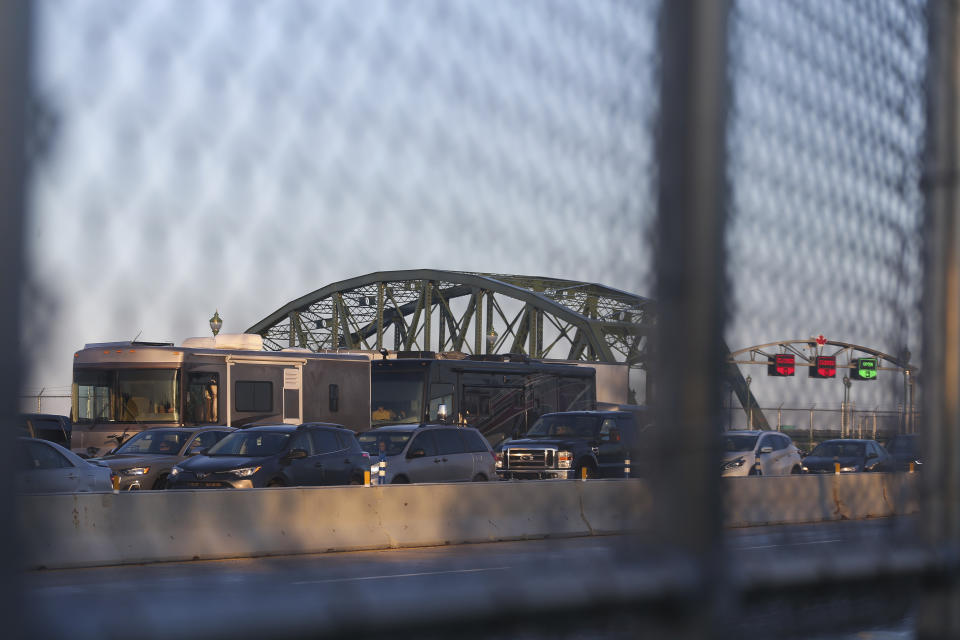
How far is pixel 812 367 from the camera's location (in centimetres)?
329

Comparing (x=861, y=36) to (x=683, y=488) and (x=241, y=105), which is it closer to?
(x=683, y=488)

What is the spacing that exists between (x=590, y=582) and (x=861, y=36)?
2232 mm

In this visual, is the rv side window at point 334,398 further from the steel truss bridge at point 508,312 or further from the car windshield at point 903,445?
the car windshield at point 903,445

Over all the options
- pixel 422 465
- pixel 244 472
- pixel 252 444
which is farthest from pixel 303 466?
pixel 422 465

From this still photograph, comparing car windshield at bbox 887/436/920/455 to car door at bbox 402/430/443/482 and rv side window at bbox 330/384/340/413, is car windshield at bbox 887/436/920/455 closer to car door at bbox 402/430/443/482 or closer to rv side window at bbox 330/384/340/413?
car door at bbox 402/430/443/482

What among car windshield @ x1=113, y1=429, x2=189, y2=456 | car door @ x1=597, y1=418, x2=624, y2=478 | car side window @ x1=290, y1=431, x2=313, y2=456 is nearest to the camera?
car door @ x1=597, y1=418, x2=624, y2=478

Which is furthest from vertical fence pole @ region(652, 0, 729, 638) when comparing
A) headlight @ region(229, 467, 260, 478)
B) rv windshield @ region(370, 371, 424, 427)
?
rv windshield @ region(370, 371, 424, 427)

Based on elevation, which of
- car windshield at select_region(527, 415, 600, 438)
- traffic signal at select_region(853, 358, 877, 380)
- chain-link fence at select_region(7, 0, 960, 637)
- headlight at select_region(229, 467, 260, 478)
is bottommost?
headlight at select_region(229, 467, 260, 478)

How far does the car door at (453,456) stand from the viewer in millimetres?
22547

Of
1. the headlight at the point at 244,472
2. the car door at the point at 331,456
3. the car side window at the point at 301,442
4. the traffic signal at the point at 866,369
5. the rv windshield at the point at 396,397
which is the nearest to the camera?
the traffic signal at the point at 866,369

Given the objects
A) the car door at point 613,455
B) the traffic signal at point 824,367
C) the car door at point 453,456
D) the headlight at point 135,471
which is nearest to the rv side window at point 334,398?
the car door at point 453,456

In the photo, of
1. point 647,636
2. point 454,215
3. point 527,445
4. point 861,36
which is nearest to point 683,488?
point 647,636

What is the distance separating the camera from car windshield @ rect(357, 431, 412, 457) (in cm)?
2259

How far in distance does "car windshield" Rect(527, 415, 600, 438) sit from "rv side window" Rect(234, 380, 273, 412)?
20.4ft
